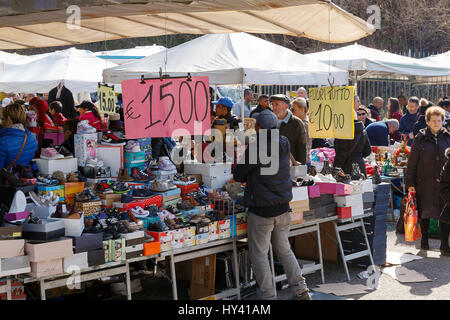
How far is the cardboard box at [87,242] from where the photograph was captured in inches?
163

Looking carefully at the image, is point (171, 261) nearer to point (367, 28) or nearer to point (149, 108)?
point (149, 108)

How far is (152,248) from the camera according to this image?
15.2 feet

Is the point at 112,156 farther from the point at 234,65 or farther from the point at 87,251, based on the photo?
the point at 234,65

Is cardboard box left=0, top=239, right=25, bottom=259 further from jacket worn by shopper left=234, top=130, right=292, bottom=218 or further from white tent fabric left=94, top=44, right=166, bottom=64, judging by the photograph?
white tent fabric left=94, top=44, right=166, bottom=64

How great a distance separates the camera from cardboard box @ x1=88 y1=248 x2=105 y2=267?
13.8ft

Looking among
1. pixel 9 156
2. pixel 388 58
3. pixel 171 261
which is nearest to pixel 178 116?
pixel 171 261

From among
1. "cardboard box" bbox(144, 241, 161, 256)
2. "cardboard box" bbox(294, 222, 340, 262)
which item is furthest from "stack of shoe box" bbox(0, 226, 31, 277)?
"cardboard box" bbox(294, 222, 340, 262)

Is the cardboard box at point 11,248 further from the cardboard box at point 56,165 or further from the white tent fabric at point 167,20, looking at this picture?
the white tent fabric at point 167,20

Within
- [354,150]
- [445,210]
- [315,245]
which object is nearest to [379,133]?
[354,150]

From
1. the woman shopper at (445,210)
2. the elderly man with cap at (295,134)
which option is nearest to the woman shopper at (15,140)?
the elderly man with cap at (295,134)

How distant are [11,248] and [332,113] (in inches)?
153

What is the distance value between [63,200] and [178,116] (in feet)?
4.02

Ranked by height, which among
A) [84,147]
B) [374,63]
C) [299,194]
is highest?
[374,63]

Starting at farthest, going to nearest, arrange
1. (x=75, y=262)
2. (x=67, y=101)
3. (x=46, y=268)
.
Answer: (x=67, y=101)
(x=75, y=262)
(x=46, y=268)
